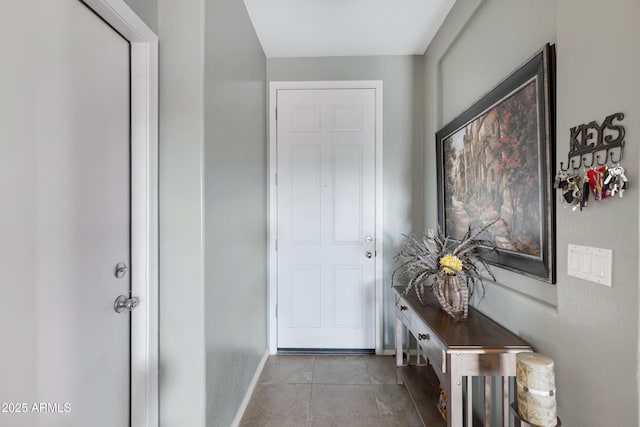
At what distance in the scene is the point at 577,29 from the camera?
0.96 m

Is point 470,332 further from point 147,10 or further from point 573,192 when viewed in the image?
point 147,10

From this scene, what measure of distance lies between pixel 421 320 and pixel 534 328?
0.49m

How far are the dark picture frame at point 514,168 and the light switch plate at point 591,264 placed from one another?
107 millimetres

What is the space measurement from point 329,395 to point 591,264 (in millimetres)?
1752

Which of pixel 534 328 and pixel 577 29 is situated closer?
pixel 577 29

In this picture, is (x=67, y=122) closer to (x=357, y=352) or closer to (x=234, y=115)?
(x=234, y=115)

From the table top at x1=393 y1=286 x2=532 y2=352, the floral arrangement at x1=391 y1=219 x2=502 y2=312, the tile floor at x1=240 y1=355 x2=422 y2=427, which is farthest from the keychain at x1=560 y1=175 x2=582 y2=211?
the tile floor at x1=240 y1=355 x2=422 y2=427

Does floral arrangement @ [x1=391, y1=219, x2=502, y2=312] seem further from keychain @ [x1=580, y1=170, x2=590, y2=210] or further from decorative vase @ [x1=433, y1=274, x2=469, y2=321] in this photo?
keychain @ [x1=580, y1=170, x2=590, y2=210]

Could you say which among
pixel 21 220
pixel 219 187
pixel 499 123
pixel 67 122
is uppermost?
pixel 499 123

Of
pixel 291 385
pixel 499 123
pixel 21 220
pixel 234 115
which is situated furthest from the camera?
pixel 291 385

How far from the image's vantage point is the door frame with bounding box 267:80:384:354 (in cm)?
256

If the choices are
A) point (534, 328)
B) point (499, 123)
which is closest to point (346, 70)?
point (499, 123)

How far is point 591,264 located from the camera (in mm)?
905

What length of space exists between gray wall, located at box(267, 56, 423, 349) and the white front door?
13 centimetres
